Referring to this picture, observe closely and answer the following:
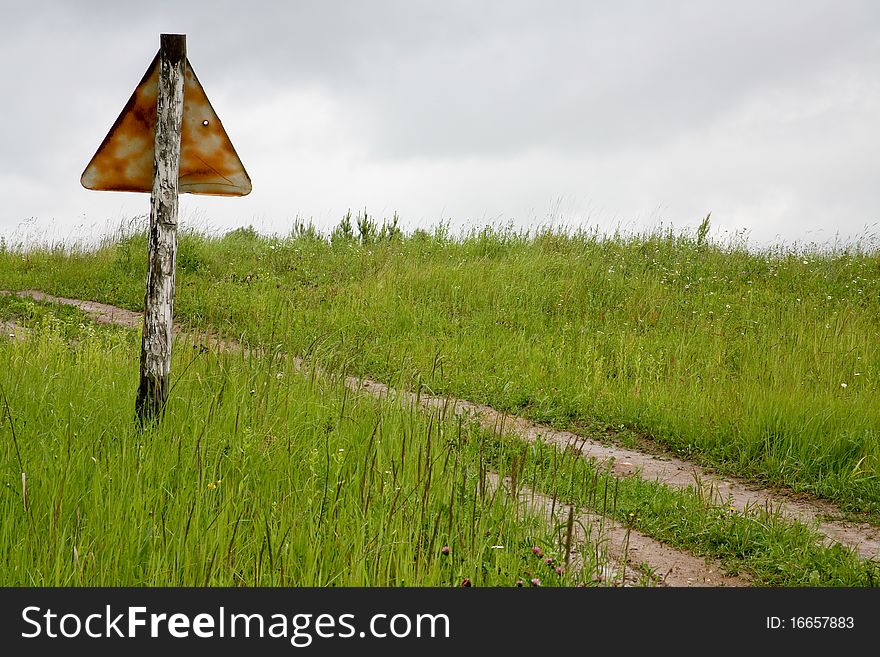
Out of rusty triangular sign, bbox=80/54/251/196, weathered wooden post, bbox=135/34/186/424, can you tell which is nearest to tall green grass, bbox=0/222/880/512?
weathered wooden post, bbox=135/34/186/424

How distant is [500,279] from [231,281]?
17.7 feet

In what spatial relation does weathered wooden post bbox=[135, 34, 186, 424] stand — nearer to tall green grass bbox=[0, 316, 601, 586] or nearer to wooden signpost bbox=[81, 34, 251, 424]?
wooden signpost bbox=[81, 34, 251, 424]

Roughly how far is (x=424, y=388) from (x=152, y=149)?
5.23m

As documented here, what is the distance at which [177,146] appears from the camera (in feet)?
17.1

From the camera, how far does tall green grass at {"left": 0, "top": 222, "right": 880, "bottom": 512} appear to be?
7922mm

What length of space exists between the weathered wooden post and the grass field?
235 mm

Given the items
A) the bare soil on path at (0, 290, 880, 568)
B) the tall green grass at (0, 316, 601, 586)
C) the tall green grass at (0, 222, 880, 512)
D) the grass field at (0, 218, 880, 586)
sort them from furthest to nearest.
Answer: the tall green grass at (0, 222, 880, 512)
the bare soil on path at (0, 290, 880, 568)
the grass field at (0, 218, 880, 586)
the tall green grass at (0, 316, 601, 586)

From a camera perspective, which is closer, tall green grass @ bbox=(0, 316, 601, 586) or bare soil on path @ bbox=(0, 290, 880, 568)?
tall green grass @ bbox=(0, 316, 601, 586)

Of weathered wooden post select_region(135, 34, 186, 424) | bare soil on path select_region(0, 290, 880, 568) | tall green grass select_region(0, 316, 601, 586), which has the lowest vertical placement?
bare soil on path select_region(0, 290, 880, 568)

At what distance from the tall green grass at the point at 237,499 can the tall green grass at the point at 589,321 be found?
2.34 feet

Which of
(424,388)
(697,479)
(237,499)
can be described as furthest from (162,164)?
(424,388)

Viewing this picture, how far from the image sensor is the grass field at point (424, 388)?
12.3 feet
